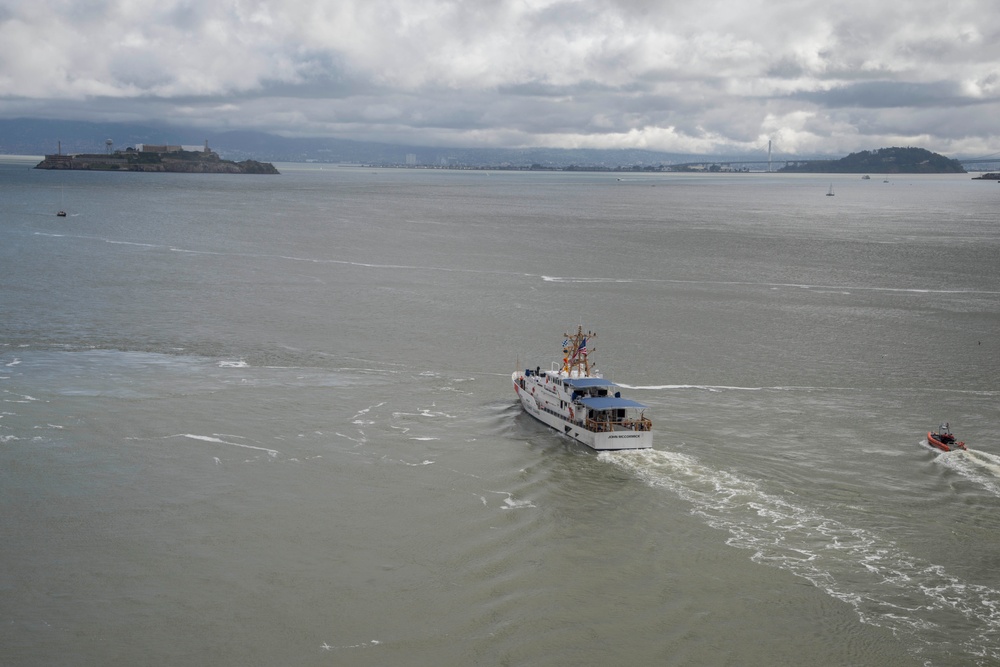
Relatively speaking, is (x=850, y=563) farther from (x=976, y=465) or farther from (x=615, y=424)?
(x=615, y=424)

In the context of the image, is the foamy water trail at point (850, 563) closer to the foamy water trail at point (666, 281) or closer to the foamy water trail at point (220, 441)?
the foamy water trail at point (220, 441)

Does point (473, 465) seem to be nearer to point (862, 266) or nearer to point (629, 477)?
point (629, 477)

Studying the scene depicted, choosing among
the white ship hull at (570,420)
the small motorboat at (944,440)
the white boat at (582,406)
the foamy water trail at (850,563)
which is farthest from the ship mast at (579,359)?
the small motorboat at (944,440)

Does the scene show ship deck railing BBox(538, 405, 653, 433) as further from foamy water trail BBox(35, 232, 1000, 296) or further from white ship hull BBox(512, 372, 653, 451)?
foamy water trail BBox(35, 232, 1000, 296)

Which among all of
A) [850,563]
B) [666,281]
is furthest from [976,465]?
[666,281]

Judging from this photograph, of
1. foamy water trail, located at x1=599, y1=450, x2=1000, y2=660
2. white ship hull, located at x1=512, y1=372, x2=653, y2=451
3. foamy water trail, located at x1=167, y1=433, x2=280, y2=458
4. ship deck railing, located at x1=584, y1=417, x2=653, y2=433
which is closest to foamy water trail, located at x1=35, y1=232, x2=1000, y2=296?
white ship hull, located at x1=512, y1=372, x2=653, y2=451

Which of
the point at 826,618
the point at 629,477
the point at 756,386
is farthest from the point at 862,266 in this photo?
the point at 826,618

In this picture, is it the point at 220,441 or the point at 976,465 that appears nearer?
the point at 976,465

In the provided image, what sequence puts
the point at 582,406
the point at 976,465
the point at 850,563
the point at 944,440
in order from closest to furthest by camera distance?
1. the point at 850,563
2. the point at 976,465
3. the point at 944,440
4. the point at 582,406
